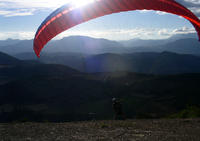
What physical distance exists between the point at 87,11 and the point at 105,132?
7.27 metres

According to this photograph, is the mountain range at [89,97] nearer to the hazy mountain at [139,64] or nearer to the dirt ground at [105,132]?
the dirt ground at [105,132]

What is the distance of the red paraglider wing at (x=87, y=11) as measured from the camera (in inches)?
230

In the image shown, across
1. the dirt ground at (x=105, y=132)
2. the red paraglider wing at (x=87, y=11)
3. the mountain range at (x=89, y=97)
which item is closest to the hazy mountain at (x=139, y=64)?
the mountain range at (x=89, y=97)

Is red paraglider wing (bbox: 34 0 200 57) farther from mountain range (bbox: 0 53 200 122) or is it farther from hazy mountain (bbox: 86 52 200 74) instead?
hazy mountain (bbox: 86 52 200 74)

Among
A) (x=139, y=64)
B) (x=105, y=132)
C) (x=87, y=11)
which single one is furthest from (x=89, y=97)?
(x=139, y=64)

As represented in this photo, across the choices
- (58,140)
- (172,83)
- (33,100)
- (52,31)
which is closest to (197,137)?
(58,140)

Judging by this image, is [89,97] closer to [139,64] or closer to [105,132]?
[105,132]

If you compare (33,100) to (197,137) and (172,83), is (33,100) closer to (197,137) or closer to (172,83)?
(172,83)

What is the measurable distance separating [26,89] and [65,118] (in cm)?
2795

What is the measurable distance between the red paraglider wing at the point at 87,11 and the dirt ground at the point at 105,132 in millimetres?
5311

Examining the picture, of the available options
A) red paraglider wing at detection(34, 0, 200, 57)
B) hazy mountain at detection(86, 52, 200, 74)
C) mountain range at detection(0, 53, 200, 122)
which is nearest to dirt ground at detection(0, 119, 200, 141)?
red paraglider wing at detection(34, 0, 200, 57)

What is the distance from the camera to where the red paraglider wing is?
5.84m

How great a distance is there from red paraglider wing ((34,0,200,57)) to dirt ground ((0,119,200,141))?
5.31m

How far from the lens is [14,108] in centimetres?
4388
